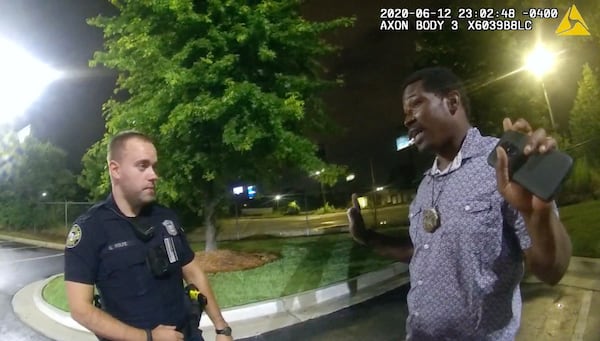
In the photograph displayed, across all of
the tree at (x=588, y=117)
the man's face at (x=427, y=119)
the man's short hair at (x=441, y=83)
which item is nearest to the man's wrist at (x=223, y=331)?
the man's face at (x=427, y=119)

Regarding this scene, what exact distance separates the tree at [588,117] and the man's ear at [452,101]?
10.6 m

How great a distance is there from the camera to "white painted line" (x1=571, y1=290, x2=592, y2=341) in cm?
398

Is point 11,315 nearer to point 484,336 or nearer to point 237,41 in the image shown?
point 237,41

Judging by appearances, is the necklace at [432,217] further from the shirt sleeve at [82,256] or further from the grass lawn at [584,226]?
the grass lawn at [584,226]

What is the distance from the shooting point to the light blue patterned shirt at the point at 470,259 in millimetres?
1181

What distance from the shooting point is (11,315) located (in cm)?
616

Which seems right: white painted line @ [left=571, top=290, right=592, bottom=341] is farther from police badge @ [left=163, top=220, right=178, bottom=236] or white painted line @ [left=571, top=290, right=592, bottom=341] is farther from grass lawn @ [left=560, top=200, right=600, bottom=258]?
police badge @ [left=163, top=220, right=178, bottom=236]

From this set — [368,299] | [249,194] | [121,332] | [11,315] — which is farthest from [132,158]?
[249,194]

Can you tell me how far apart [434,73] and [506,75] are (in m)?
9.80

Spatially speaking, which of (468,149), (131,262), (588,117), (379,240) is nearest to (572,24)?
(588,117)

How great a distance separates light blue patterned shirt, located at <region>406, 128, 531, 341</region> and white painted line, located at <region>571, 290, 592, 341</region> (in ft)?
11.4

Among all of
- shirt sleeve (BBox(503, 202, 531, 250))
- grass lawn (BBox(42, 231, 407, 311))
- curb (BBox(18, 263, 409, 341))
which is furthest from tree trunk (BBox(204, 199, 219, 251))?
shirt sleeve (BBox(503, 202, 531, 250))

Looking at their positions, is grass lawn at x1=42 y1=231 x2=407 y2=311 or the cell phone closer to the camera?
the cell phone

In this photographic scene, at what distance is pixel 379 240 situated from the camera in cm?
178
